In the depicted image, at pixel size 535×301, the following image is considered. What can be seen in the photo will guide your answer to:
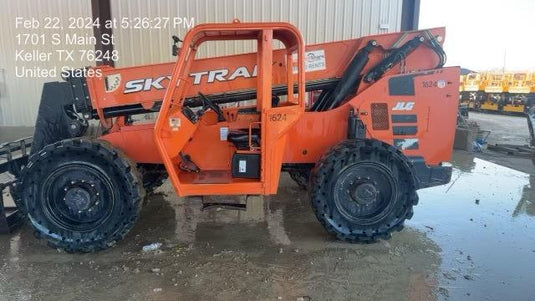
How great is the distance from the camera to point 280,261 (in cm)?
323

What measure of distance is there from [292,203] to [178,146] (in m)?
1.95

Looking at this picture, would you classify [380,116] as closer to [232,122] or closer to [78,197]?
[232,122]

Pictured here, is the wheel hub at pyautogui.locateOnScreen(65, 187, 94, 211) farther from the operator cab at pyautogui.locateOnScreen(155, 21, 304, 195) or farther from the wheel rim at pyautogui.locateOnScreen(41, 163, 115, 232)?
the operator cab at pyautogui.locateOnScreen(155, 21, 304, 195)

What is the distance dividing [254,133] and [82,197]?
5.64 feet

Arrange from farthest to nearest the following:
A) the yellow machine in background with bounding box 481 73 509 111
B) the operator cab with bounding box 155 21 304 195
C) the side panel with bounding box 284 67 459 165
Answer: the yellow machine in background with bounding box 481 73 509 111
the side panel with bounding box 284 67 459 165
the operator cab with bounding box 155 21 304 195

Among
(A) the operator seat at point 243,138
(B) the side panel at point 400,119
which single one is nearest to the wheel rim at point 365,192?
(B) the side panel at point 400,119

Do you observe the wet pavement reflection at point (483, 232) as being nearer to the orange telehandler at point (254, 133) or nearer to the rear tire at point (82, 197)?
the orange telehandler at point (254, 133)

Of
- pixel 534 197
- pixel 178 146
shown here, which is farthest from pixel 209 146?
pixel 534 197

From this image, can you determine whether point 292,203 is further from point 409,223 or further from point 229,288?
point 229,288

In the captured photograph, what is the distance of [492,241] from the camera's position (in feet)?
12.0

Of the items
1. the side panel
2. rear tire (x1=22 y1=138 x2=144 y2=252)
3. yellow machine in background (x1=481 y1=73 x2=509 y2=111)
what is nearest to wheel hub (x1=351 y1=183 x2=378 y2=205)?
the side panel

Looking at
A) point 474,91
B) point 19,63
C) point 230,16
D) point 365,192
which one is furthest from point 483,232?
point 474,91

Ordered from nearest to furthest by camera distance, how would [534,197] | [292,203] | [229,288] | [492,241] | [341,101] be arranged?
[229,288] → [492,241] → [341,101] → [292,203] → [534,197]

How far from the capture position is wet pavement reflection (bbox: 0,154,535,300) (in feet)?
9.08
